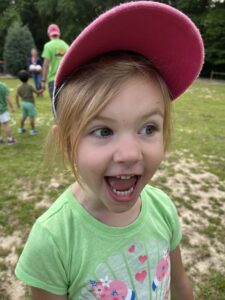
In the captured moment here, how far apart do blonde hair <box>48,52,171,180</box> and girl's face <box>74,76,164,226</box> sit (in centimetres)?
2

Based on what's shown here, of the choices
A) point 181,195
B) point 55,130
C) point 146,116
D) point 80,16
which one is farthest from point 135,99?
point 80,16

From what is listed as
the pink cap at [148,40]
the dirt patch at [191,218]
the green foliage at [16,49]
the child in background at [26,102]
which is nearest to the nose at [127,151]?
the pink cap at [148,40]

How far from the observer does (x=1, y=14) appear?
29781 mm

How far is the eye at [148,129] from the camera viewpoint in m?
0.93

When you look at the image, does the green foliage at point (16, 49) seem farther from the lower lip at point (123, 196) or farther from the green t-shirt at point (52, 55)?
the lower lip at point (123, 196)

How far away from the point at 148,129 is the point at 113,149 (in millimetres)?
141

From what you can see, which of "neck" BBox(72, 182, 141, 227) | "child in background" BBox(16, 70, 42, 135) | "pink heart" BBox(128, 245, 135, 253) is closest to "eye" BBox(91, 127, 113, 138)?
"neck" BBox(72, 182, 141, 227)

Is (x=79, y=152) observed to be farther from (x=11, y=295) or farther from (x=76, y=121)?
(x=11, y=295)

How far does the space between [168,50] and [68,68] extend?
335 millimetres

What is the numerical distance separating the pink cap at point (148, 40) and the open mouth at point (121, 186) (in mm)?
361

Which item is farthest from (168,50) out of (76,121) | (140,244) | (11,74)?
(11,74)

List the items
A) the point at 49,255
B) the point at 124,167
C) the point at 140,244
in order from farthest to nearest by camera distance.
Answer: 1. the point at 140,244
2. the point at 49,255
3. the point at 124,167

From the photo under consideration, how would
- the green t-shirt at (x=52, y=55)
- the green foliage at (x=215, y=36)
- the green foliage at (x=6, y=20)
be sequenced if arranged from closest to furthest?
1. the green t-shirt at (x=52, y=55)
2. the green foliage at (x=215, y=36)
3. the green foliage at (x=6, y=20)

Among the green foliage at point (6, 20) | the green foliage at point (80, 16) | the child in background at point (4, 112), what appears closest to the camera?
the child in background at point (4, 112)
